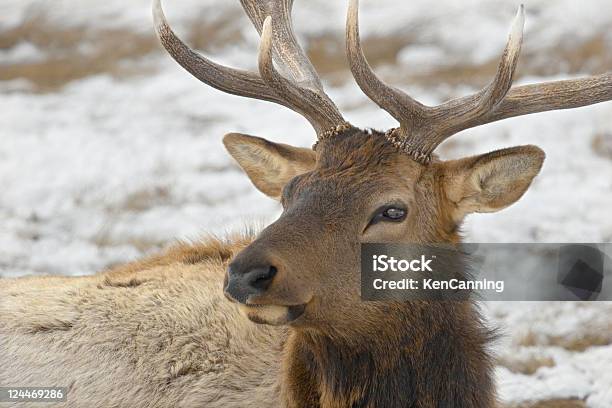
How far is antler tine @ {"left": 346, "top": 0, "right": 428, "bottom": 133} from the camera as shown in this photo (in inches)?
144

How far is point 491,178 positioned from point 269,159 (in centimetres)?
106

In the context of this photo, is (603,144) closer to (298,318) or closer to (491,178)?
(491,178)

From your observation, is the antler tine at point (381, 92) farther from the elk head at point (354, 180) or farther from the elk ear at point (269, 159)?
the elk ear at point (269, 159)

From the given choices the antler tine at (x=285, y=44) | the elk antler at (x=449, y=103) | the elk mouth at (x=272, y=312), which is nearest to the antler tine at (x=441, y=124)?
the elk antler at (x=449, y=103)

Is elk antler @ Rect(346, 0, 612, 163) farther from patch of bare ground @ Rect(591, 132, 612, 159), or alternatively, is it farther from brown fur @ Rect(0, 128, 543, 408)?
patch of bare ground @ Rect(591, 132, 612, 159)

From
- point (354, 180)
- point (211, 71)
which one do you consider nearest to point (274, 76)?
point (211, 71)

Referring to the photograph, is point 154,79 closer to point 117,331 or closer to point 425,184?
point 117,331

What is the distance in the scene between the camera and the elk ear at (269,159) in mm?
3998

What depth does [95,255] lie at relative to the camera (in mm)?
6746

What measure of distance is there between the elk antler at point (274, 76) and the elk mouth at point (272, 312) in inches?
35.9

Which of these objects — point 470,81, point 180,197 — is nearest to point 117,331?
point 180,197

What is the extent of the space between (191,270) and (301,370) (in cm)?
115

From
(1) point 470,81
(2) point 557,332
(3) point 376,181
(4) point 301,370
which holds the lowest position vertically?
(4) point 301,370

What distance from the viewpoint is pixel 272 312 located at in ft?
10.3
